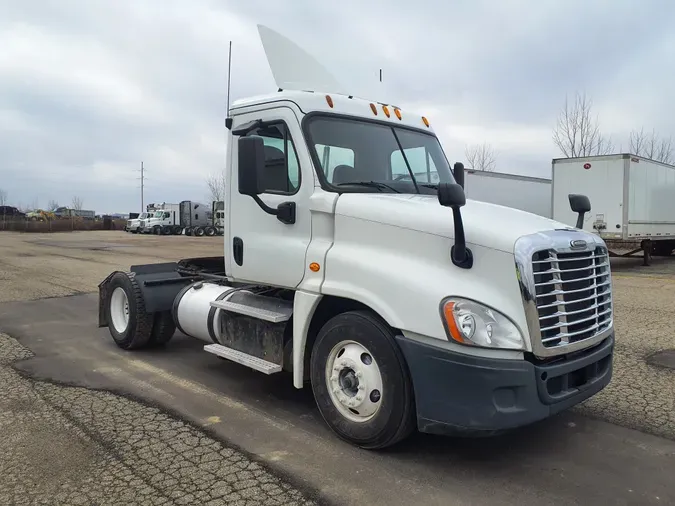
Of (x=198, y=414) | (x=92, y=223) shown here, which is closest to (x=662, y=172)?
(x=198, y=414)

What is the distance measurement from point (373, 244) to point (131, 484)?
7.32 ft

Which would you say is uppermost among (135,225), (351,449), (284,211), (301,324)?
(284,211)

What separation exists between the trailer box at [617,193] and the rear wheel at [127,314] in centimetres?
1413

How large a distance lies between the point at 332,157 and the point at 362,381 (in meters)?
1.78

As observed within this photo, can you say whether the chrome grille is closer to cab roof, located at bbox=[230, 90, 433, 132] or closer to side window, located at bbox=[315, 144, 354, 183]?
side window, located at bbox=[315, 144, 354, 183]

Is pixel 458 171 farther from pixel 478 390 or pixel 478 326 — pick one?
pixel 478 390

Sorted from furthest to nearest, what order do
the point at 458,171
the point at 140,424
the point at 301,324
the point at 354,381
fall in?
the point at 458,171 < the point at 140,424 < the point at 301,324 < the point at 354,381

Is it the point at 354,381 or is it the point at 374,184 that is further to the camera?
the point at 374,184

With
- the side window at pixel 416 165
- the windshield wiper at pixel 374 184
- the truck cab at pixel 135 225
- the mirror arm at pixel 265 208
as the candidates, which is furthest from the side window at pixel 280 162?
the truck cab at pixel 135 225

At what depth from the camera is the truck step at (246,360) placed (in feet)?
15.0

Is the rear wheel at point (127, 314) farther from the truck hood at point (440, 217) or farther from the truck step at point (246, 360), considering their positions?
the truck hood at point (440, 217)

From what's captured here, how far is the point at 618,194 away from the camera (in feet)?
53.2

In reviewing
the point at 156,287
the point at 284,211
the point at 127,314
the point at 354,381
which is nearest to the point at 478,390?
the point at 354,381

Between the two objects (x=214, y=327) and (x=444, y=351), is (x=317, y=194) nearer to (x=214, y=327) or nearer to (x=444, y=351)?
(x=444, y=351)
